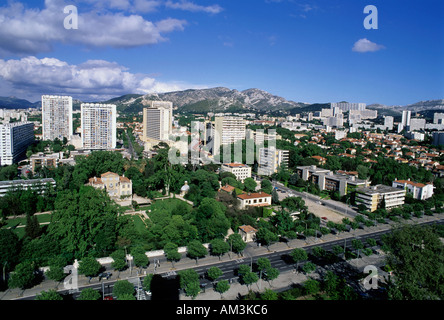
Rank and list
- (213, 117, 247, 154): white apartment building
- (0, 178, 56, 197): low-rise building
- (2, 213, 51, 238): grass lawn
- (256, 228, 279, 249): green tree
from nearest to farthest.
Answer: (256, 228, 279, 249): green tree < (2, 213, 51, 238): grass lawn < (0, 178, 56, 197): low-rise building < (213, 117, 247, 154): white apartment building

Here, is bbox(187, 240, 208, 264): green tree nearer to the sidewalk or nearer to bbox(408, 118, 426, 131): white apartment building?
the sidewalk

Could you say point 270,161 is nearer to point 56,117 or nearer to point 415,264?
point 415,264

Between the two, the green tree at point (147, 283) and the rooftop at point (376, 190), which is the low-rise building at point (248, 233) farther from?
the rooftop at point (376, 190)

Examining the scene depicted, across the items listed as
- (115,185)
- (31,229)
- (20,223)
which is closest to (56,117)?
(115,185)

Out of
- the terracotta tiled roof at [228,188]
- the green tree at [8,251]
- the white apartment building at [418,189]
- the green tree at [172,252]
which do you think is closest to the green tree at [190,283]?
the green tree at [172,252]

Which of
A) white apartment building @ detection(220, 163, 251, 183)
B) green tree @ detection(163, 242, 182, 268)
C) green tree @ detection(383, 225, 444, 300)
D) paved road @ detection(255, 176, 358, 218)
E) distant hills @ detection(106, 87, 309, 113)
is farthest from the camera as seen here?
distant hills @ detection(106, 87, 309, 113)

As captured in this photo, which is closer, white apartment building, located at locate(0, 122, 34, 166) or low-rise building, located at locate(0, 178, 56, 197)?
low-rise building, located at locate(0, 178, 56, 197)

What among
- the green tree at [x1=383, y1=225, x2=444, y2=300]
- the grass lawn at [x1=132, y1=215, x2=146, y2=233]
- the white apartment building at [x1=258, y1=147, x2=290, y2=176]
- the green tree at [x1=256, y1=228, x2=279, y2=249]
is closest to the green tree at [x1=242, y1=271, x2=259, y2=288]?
the green tree at [x1=256, y1=228, x2=279, y2=249]
